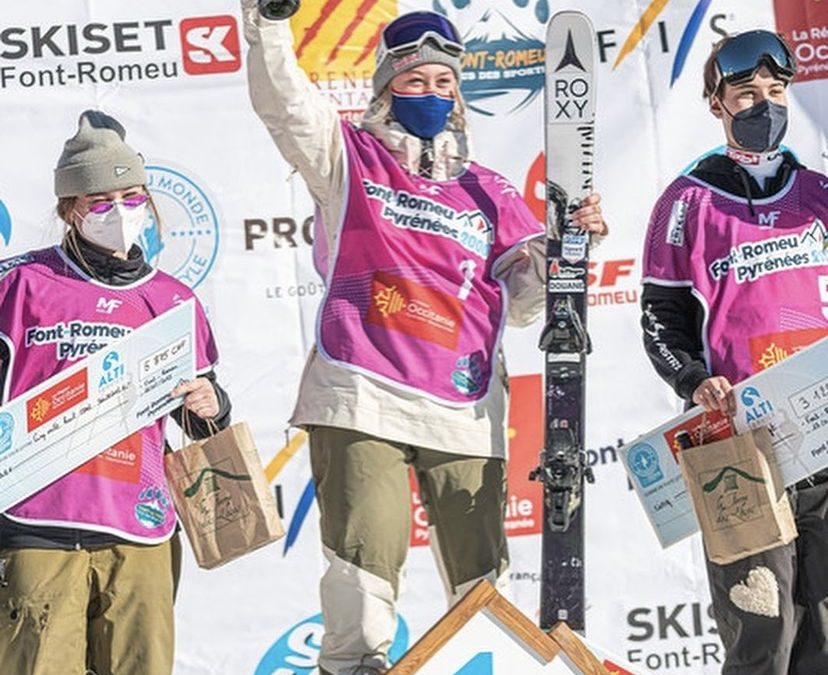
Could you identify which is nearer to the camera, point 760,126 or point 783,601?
point 783,601

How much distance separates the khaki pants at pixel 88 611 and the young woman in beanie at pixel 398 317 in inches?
15.8

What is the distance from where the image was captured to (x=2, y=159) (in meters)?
5.87

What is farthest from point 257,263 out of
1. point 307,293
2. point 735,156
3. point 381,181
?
point 735,156

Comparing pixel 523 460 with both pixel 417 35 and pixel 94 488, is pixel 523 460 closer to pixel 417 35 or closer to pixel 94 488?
Result: pixel 417 35

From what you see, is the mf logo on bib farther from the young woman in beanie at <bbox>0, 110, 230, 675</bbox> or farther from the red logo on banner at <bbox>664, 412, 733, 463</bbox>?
the red logo on banner at <bbox>664, 412, 733, 463</bbox>

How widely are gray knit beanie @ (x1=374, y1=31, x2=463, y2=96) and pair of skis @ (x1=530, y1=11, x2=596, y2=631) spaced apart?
0.32 meters

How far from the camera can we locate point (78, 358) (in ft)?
14.0

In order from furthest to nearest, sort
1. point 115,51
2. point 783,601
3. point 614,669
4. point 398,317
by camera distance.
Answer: point 115,51
point 398,317
point 783,601
point 614,669

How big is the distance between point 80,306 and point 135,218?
10.3 inches

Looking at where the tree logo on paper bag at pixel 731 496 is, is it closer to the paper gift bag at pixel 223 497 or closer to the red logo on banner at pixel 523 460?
the paper gift bag at pixel 223 497

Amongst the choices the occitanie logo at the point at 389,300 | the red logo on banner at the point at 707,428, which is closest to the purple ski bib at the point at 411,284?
the occitanie logo at the point at 389,300

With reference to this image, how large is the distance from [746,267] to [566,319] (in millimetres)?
488

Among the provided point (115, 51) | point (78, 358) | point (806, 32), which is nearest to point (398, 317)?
point (78, 358)

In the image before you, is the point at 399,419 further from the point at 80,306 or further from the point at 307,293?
the point at 307,293
